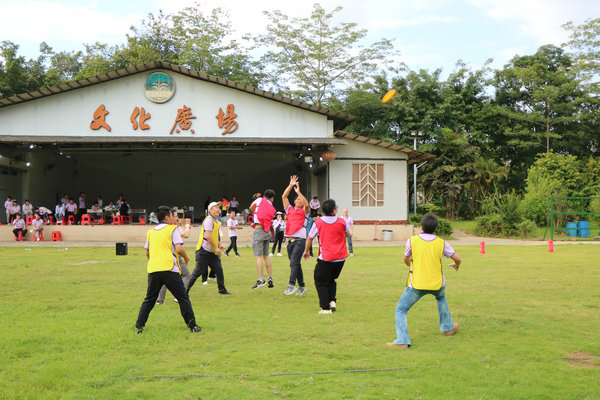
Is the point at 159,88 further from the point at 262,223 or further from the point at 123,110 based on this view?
the point at 262,223

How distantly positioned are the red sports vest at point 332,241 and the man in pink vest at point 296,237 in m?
1.39

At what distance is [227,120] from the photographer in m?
22.6

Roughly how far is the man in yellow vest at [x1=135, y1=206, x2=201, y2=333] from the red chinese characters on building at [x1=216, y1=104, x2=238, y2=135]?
54.6ft

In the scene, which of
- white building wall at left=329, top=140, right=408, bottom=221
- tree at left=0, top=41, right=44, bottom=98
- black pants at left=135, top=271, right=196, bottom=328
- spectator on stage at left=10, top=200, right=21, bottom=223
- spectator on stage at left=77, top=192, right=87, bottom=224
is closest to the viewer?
black pants at left=135, top=271, right=196, bottom=328

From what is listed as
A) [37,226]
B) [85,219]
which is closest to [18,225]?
[37,226]

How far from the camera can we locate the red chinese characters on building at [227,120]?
2256 centimetres

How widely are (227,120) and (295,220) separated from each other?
1429cm

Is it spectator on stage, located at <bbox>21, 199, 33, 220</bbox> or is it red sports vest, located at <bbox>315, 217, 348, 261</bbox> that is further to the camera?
spectator on stage, located at <bbox>21, 199, 33, 220</bbox>

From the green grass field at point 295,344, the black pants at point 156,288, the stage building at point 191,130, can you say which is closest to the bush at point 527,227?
the stage building at point 191,130

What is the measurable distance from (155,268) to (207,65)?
35.1 meters

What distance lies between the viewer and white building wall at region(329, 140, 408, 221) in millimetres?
23256

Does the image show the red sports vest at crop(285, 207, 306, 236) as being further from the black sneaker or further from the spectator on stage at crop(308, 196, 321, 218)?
the spectator on stage at crop(308, 196, 321, 218)

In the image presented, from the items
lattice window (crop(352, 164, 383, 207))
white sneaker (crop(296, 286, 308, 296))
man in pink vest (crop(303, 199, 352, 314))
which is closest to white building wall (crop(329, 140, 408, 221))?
lattice window (crop(352, 164, 383, 207))

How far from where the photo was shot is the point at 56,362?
498 cm
